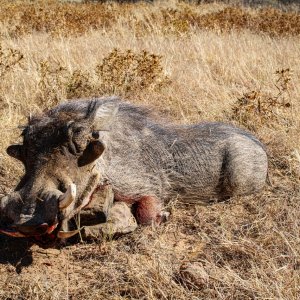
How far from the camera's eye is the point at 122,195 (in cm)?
411

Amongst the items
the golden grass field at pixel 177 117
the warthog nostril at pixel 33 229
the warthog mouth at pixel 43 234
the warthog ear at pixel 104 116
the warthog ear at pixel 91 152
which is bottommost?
the golden grass field at pixel 177 117

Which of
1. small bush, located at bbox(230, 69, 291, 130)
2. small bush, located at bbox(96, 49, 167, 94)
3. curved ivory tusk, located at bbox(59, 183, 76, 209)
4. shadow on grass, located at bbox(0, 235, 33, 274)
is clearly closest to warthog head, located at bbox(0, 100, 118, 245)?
curved ivory tusk, located at bbox(59, 183, 76, 209)

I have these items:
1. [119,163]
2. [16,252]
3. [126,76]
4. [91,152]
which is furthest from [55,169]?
[126,76]

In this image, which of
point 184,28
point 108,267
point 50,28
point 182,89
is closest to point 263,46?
point 184,28

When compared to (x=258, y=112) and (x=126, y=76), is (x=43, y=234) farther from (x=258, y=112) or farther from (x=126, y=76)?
(x=126, y=76)

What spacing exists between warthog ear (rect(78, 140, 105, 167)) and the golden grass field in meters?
0.58

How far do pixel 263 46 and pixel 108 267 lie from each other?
6.71m

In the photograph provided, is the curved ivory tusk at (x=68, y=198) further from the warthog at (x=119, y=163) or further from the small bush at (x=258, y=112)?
the small bush at (x=258, y=112)

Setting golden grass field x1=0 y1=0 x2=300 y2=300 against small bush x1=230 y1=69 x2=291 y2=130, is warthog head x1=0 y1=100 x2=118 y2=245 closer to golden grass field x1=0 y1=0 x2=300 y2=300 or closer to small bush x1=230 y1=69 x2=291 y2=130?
golden grass field x1=0 y1=0 x2=300 y2=300

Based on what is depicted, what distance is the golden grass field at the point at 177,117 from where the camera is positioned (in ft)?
10.3

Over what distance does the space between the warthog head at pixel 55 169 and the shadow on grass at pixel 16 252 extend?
0.31m

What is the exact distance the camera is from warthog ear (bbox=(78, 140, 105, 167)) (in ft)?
11.6

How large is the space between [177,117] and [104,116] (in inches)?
87.8

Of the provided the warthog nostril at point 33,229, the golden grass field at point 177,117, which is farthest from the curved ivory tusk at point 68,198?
the golden grass field at point 177,117
